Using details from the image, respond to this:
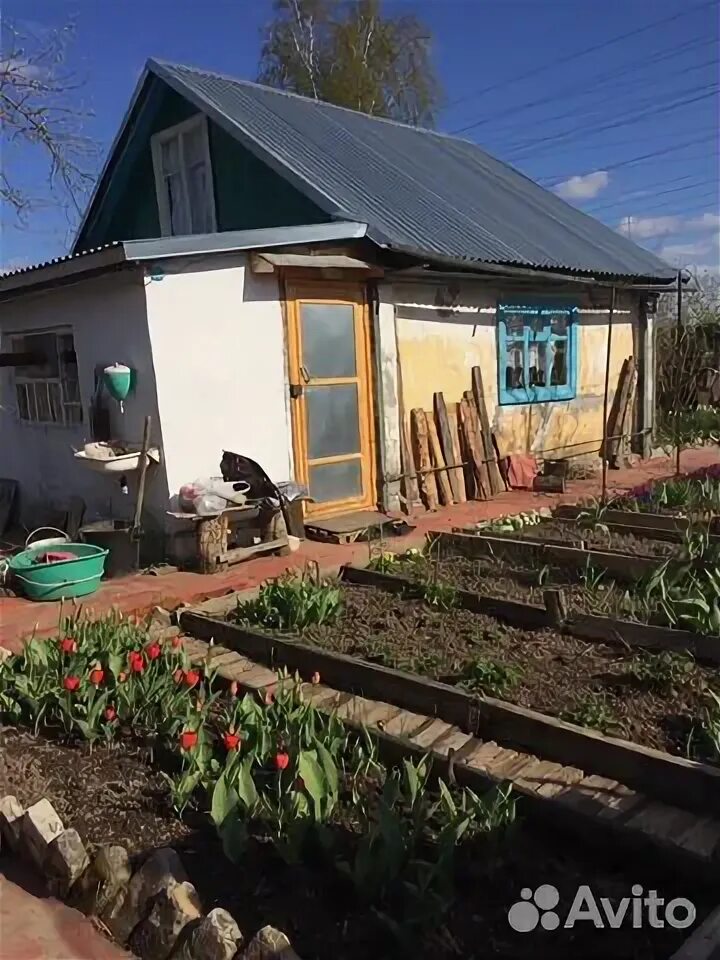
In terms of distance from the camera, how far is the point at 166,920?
2441 mm

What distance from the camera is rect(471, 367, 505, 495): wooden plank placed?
9.73 meters

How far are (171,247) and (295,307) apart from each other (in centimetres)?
156

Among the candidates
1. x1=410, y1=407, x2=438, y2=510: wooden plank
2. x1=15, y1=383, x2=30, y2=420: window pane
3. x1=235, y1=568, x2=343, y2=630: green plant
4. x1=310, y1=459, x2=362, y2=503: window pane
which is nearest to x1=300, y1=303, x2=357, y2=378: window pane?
x1=310, y1=459, x2=362, y2=503: window pane

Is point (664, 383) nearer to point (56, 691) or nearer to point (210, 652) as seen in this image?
point (210, 652)

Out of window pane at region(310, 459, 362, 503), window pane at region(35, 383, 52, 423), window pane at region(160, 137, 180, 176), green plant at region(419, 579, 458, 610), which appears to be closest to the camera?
green plant at region(419, 579, 458, 610)

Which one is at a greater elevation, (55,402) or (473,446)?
(55,402)

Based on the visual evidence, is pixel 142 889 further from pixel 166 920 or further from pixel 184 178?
pixel 184 178

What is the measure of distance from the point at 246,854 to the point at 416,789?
2.06ft

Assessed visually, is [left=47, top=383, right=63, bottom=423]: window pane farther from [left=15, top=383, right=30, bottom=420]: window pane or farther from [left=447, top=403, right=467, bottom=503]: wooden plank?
[left=447, top=403, right=467, bottom=503]: wooden plank

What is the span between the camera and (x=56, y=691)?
381cm

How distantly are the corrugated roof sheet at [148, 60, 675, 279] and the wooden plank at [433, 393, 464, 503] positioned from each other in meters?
1.64

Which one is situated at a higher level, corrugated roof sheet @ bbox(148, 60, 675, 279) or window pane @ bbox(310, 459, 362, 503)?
corrugated roof sheet @ bbox(148, 60, 675, 279)

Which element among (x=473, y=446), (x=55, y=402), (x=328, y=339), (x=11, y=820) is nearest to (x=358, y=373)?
(x=328, y=339)

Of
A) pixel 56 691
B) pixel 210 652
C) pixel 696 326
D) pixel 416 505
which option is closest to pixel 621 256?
pixel 696 326
